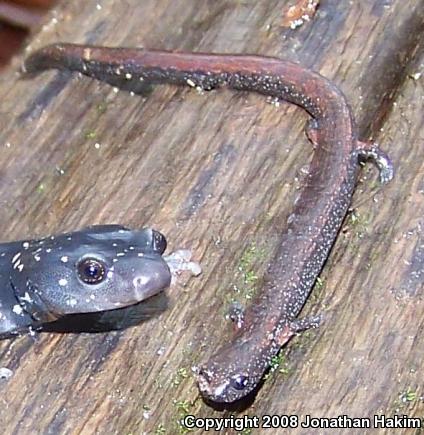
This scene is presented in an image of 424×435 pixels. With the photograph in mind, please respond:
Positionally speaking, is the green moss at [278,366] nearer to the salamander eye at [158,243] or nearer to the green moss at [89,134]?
the salamander eye at [158,243]

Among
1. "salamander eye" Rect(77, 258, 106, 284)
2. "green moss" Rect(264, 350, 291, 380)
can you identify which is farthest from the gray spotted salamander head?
"green moss" Rect(264, 350, 291, 380)

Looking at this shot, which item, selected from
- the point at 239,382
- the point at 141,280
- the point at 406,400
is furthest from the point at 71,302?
the point at 406,400

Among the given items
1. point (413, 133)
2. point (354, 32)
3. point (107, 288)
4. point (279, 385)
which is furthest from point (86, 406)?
point (354, 32)

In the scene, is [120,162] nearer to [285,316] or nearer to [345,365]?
[285,316]

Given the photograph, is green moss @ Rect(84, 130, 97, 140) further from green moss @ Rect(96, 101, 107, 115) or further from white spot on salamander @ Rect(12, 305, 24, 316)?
white spot on salamander @ Rect(12, 305, 24, 316)

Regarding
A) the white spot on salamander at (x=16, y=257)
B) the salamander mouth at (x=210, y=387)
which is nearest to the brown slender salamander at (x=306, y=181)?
the salamander mouth at (x=210, y=387)
